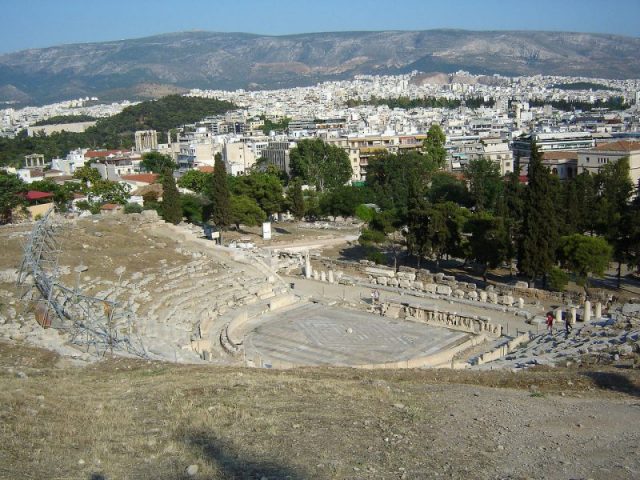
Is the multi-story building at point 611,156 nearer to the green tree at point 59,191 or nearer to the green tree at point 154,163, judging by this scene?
the green tree at point 59,191

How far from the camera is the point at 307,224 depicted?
164 feet

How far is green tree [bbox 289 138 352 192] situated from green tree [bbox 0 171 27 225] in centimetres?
2839

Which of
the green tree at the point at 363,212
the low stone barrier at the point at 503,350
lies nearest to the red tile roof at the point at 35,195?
the green tree at the point at 363,212

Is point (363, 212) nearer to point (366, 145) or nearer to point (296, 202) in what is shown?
point (296, 202)

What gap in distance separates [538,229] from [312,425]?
64.8 feet

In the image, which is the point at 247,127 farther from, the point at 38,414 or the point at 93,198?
the point at 38,414

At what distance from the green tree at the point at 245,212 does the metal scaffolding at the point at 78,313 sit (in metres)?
18.2

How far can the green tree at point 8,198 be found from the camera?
4294cm

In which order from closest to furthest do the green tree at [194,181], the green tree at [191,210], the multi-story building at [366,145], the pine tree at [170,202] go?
the pine tree at [170,202], the green tree at [191,210], the green tree at [194,181], the multi-story building at [366,145]

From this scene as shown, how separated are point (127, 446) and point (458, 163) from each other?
72.2 metres

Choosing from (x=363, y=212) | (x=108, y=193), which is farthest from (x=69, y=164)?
(x=363, y=212)

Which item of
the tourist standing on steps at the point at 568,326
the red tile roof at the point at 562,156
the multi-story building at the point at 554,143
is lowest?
the tourist standing on steps at the point at 568,326

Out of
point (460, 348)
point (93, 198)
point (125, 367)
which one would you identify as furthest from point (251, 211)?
point (125, 367)

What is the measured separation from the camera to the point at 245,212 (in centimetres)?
4375
